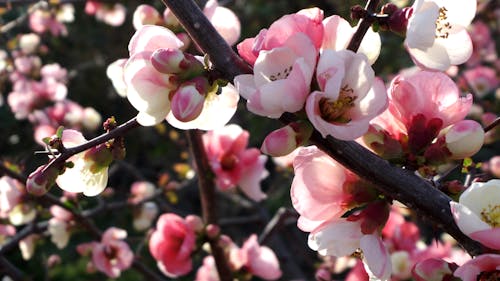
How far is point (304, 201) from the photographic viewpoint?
2.43 ft

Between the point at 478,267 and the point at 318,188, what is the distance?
20cm

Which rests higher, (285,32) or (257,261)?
(285,32)

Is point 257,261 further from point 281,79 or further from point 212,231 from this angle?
point 281,79

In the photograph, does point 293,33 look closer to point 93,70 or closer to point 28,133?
point 28,133

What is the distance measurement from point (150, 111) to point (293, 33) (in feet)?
0.63

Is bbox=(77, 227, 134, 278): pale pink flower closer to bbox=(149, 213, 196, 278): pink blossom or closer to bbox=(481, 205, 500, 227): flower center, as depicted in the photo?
bbox=(149, 213, 196, 278): pink blossom

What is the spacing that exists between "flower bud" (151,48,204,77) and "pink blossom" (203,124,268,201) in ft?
2.50

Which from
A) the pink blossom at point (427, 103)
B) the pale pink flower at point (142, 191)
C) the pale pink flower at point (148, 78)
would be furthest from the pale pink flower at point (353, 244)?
the pale pink flower at point (142, 191)

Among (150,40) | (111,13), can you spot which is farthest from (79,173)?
(111,13)

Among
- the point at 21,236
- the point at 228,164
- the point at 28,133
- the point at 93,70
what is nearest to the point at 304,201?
the point at 228,164

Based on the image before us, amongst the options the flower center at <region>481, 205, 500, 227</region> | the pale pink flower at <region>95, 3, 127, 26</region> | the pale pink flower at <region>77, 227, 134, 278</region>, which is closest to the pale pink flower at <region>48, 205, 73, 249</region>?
the pale pink flower at <region>77, 227, 134, 278</region>

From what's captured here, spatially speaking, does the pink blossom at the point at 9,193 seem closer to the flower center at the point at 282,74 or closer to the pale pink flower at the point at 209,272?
the pale pink flower at the point at 209,272

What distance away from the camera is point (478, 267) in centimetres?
64

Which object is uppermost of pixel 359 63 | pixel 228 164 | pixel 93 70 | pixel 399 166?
pixel 359 63
